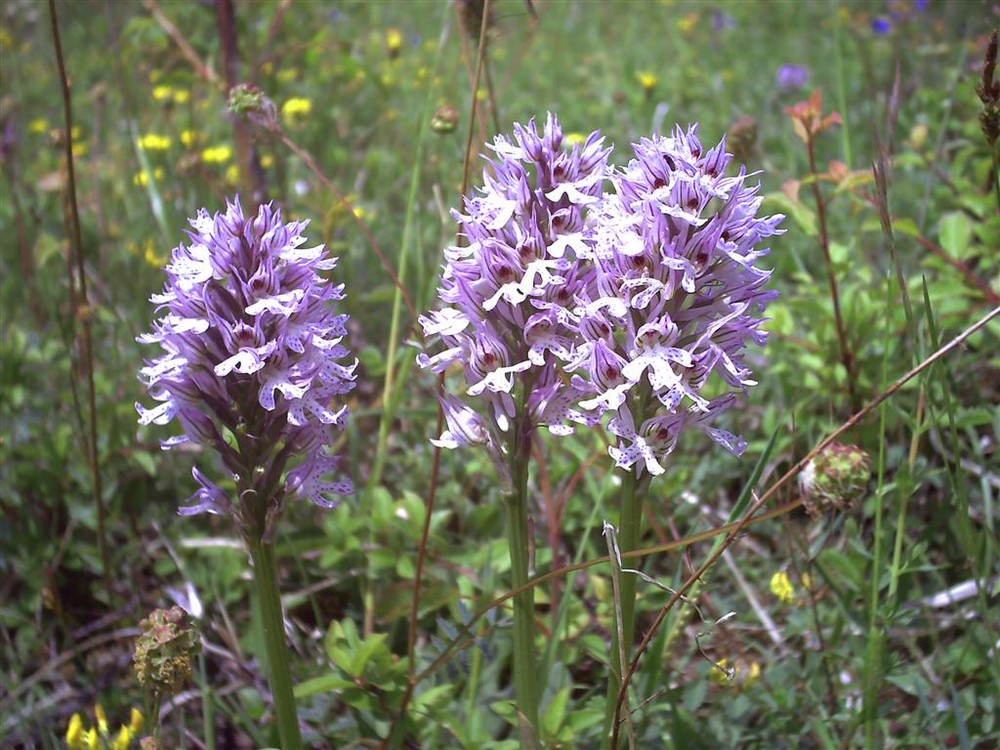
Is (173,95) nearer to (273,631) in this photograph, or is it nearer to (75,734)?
(75,734)

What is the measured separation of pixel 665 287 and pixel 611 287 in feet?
0.23

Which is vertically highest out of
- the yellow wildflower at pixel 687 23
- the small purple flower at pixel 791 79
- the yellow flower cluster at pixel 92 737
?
the yellow wildflower at pixel 687 23

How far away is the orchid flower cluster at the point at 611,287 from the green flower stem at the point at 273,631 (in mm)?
308

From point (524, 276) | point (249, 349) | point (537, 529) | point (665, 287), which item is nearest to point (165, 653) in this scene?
point (249, 349)

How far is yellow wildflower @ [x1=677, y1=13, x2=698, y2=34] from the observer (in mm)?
6789

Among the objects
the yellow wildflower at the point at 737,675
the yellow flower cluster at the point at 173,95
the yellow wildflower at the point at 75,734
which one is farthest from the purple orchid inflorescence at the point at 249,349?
the yellow flower cluster at the point at 173,95

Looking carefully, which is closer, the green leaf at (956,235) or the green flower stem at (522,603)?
the green flower stem at (522,603)

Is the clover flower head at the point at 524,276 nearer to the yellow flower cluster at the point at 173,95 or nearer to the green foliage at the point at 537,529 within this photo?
the green foliage at the point at 537,529

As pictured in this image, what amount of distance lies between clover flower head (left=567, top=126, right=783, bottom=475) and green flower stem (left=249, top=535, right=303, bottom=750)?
1.69ft

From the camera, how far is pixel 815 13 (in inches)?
268

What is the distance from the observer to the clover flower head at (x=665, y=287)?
1.26 m

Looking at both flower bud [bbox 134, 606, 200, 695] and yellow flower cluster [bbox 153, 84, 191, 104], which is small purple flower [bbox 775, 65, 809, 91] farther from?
flower bud [bbox 134, 606, 200, 695]

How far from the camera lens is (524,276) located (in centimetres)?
127

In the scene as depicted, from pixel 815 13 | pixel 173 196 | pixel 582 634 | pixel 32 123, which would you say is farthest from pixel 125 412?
pixel 815 13
